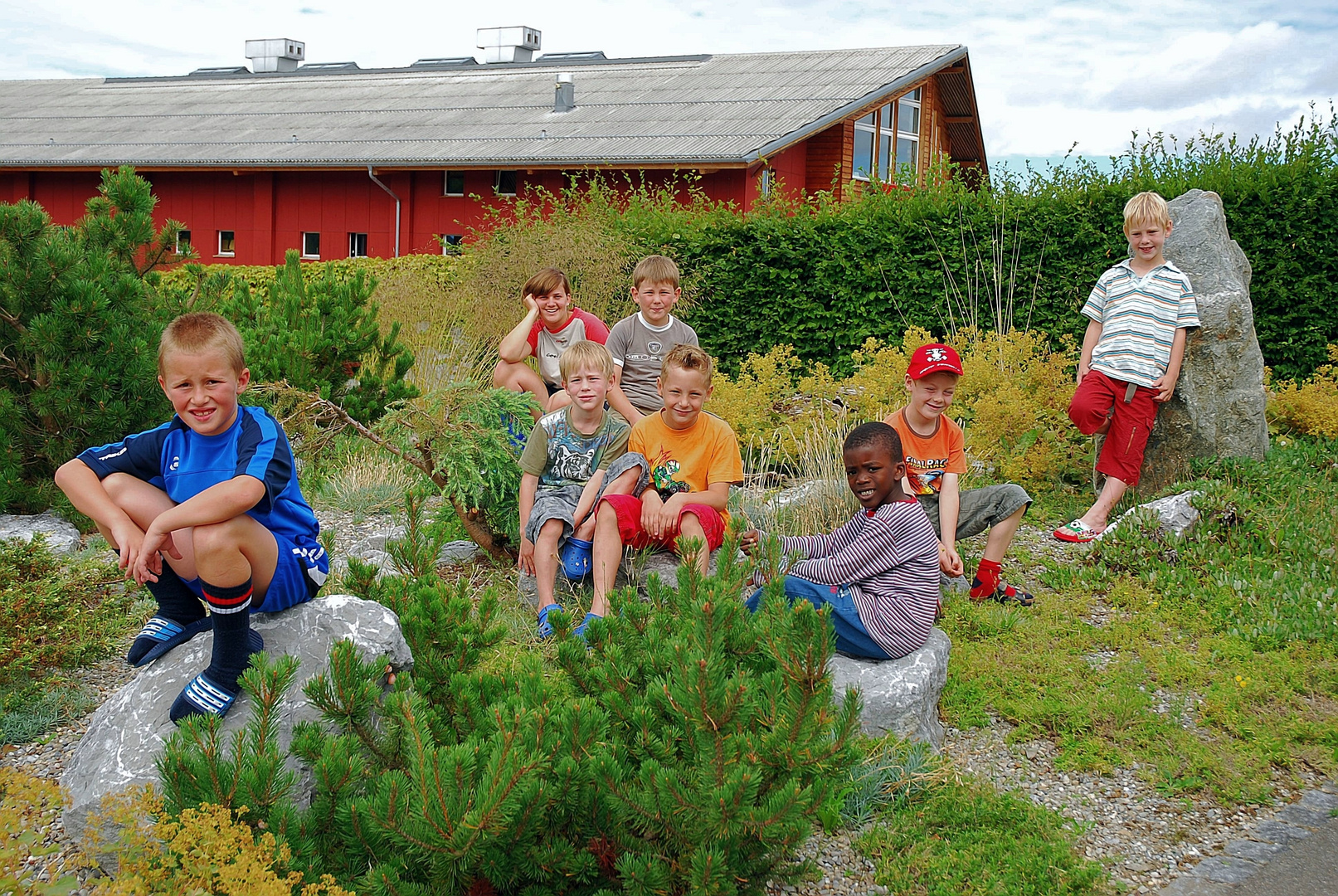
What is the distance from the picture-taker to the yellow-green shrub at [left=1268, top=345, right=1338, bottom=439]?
793 centimetres

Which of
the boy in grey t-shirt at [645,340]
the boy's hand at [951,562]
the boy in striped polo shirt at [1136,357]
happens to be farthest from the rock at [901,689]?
the boy in striped polo shirt at [1136,357]

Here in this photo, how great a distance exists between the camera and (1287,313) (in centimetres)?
934

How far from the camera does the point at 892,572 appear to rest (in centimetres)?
389

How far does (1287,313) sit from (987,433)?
442cm

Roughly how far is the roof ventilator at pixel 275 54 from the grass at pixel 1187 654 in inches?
1215

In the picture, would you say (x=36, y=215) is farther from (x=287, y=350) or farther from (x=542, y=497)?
(x=542, y=497)

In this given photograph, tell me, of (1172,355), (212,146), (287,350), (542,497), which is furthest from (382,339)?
(212,146)

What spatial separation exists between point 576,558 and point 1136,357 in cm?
377

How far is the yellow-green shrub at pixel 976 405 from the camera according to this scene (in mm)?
6762

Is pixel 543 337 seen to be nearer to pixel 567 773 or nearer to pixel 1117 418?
pixel 1117 418

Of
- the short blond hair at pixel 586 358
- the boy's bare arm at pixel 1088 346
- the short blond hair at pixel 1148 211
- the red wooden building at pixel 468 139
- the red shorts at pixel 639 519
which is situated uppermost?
the red wooden building at pixel 468 139

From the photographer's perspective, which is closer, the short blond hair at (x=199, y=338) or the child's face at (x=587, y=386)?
the short blond hair at (x=199, y=338)

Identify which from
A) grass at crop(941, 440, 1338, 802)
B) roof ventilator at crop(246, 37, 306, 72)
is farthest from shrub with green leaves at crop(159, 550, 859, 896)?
roof ventilator at crop(246, 37, 306, 72)

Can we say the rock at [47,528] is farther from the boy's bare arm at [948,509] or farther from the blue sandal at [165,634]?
the boy's bare arm at [948,509]
